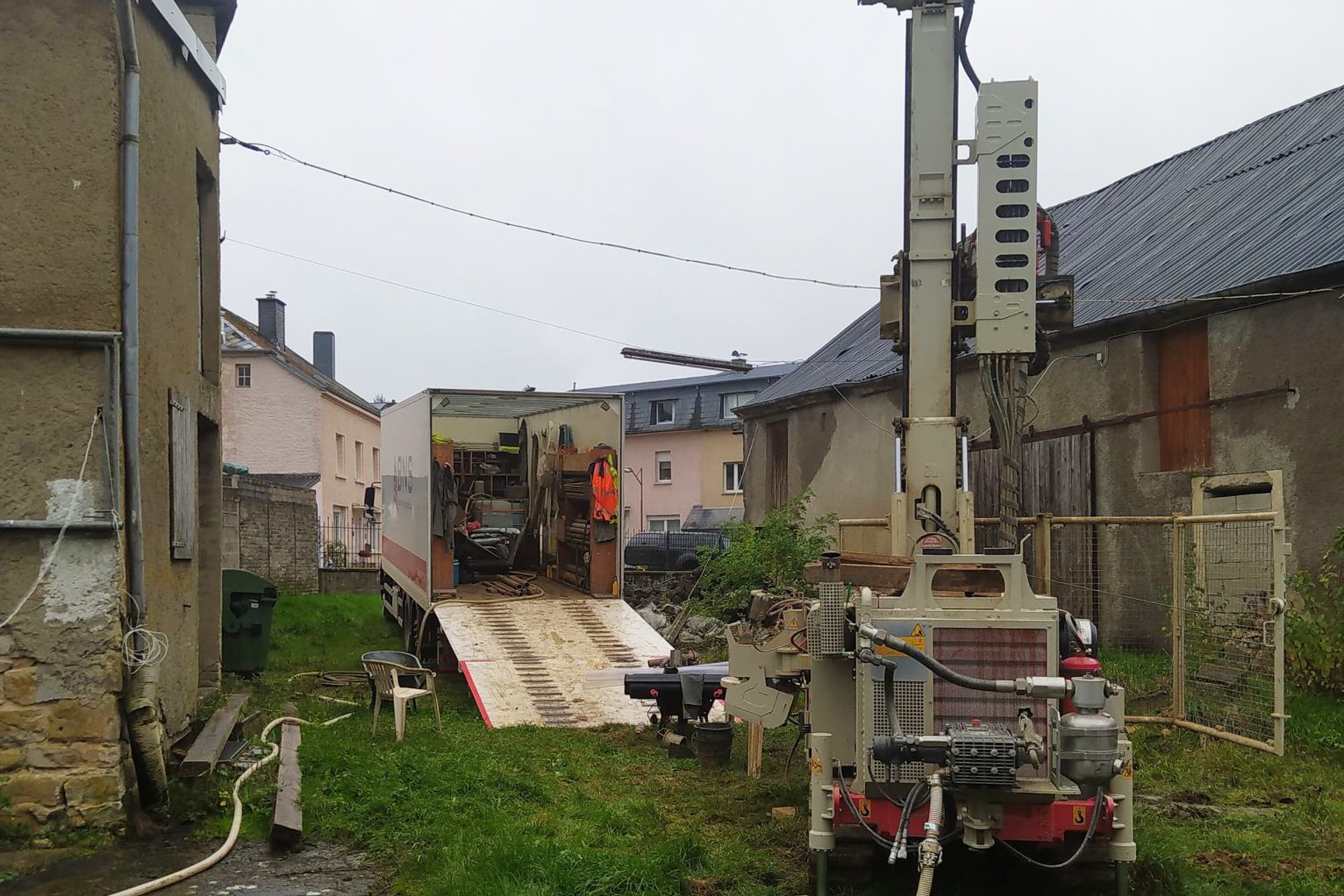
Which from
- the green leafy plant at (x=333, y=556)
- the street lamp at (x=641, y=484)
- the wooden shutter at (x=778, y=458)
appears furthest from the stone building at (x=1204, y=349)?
the street lamp at (x=641, y=484)

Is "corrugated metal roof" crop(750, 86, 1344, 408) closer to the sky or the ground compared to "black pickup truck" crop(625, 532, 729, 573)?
closer to the sky

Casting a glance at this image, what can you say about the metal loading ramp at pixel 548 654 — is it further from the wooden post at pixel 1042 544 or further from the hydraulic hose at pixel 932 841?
the hydraulic hose at pixel 932 841

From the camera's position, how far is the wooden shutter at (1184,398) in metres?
13.9

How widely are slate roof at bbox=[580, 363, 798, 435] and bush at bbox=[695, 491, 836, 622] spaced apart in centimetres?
2477

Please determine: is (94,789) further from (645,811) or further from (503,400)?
(503,400)

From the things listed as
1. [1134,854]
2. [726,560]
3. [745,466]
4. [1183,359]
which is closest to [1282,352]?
[1183,359]

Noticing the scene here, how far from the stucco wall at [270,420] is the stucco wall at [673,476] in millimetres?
12609

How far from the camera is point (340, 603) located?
72.2 feet

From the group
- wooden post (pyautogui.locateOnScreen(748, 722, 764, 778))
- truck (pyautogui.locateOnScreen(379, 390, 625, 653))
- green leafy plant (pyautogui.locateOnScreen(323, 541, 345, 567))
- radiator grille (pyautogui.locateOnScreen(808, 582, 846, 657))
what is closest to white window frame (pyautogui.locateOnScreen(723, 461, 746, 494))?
green leafy plant (pyautogui.locateOnScreen(323, 541, 345, 567))

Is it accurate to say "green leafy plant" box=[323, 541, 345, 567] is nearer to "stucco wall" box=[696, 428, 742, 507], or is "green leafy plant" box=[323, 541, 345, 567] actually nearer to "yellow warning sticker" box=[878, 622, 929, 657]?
"stucco wall" box=[696, 428, 742, 507]

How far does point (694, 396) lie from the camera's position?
4412cm

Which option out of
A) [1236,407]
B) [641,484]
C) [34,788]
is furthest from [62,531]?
[641,484]

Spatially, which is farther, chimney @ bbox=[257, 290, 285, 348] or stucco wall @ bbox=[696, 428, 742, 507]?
stucco wall @ bbox=[696, 428, 742, 507]

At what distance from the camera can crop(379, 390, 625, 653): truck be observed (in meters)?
Answer: 14.9
